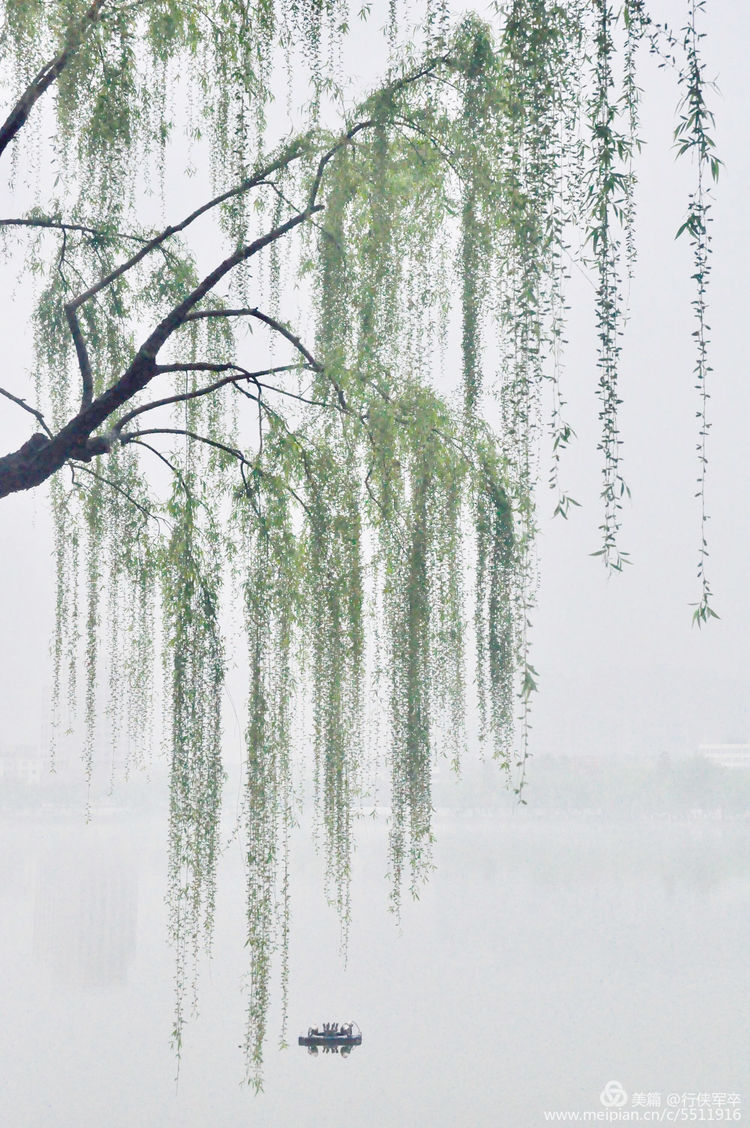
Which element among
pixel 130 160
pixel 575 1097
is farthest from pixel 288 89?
pixel 575 1097

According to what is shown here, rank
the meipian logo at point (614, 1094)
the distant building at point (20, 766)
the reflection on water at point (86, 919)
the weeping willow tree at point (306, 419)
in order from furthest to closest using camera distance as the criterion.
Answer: the distant building at point (20, 766) → the reflection on water at point (86, 919) → the meipian logo at point (614, 1094) → the weeping willow tree at point (306, 419)

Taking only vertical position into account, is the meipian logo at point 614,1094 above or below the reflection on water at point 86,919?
below

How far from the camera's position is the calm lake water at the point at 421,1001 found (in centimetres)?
1878

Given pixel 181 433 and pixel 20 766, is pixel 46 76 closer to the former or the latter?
pixel 181 433

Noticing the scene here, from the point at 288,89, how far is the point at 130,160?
0.62 m

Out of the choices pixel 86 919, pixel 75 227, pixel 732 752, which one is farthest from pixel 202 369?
pixel 732 752

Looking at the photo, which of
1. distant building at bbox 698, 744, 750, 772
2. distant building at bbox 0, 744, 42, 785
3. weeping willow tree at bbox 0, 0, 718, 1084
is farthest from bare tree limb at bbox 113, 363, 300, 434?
distant building at bbox 698, 744, 750, 772

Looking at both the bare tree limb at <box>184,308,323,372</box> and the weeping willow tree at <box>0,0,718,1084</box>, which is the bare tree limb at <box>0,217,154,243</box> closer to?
the weeping willow tree at <box>0,0,718,1084</box>

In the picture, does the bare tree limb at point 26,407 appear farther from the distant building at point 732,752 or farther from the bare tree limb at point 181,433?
the distant building at point 732,752

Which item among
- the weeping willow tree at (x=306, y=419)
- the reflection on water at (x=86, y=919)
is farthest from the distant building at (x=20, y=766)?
the weeping willow tree at (x=306, y=419)

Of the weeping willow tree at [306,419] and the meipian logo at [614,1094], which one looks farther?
the meipian logo at [614,1094]

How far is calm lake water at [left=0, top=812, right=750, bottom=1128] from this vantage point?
18.8 m

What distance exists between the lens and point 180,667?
304 cm

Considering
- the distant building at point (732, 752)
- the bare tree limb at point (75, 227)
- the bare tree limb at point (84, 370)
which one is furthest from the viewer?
the distant building at point (732, 752)
